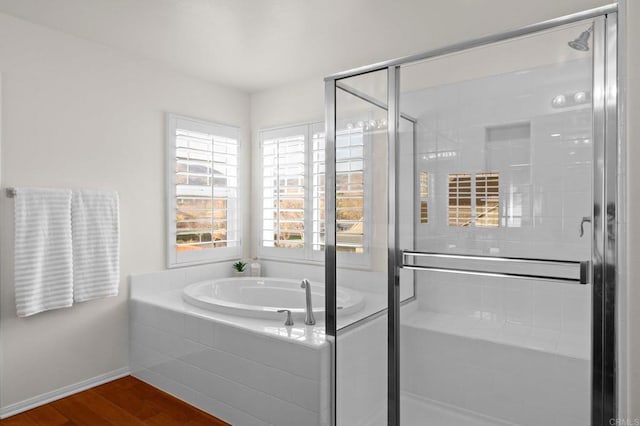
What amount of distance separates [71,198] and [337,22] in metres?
2.20

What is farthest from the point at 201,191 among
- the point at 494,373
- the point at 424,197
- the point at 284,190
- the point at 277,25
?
the point at 494,373

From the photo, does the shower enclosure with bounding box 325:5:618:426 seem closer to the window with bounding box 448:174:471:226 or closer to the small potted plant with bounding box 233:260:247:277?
the window with bounding box 448:174:471:226

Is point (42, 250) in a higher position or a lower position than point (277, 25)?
lower

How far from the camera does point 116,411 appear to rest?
2629 mm

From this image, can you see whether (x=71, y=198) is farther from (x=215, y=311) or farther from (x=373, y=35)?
(x=373, y=35)

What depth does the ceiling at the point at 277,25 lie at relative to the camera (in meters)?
2.43

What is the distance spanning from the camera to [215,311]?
278 centimetres

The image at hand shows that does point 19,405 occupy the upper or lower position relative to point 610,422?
lower

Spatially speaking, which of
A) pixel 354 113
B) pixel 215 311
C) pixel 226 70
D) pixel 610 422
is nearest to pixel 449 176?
pixel 354 113

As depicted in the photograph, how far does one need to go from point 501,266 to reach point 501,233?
15 cm

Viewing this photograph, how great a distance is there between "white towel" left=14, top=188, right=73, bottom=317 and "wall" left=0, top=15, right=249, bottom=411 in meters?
0.11

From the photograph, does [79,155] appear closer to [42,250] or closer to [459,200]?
[42,250]

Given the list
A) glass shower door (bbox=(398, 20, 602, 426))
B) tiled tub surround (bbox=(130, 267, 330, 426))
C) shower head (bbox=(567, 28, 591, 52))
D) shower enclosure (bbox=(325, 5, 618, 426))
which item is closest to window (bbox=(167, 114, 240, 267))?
tiled tub surround (bbox=(130, 267, 330, 426))

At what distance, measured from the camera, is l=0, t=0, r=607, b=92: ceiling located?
2.43 meters
